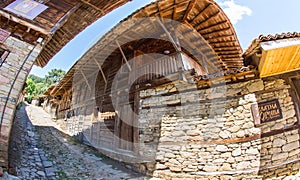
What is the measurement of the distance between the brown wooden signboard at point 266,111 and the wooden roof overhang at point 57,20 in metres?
6.22

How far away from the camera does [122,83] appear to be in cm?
662

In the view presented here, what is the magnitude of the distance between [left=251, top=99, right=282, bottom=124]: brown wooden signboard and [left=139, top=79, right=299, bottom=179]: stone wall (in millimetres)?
100

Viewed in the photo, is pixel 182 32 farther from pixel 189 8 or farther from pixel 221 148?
pixel 221 148

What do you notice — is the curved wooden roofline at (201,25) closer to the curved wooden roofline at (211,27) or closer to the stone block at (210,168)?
the curved wooden roofline at (211,27)

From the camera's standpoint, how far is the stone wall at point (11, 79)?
3.87 meters

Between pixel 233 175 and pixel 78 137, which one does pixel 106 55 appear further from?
pixel 233 175

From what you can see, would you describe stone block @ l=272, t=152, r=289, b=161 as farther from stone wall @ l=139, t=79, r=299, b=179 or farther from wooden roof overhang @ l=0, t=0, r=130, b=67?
wooden roof overhang @ l=0, t=0, r=130, b=67

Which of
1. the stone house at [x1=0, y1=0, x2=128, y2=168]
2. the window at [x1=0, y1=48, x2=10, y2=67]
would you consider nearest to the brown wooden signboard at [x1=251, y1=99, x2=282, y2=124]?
the stone house at [x1=0, y1=0, x2=128, y2=168]

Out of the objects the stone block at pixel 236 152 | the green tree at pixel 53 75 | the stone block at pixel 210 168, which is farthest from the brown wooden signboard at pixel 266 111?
the green tree at pixel 53 75

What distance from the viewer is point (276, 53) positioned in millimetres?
3555

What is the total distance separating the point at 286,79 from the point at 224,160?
2.76m

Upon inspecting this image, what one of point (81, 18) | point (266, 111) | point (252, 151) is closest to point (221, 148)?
point (252, 151)

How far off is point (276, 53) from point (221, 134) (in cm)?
234

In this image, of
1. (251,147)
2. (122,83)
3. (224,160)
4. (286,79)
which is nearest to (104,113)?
(122,83)
